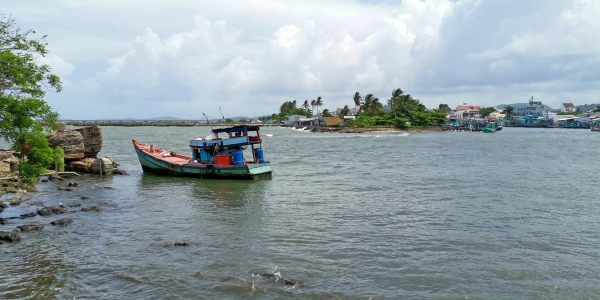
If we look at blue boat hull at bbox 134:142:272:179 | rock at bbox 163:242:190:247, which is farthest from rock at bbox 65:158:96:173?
rock at bbox 163:242:190:247

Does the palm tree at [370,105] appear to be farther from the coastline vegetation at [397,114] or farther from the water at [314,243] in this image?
the water at [314,243]

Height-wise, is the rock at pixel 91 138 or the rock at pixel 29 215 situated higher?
the rock at pixel 91 138

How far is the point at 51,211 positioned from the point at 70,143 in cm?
1462

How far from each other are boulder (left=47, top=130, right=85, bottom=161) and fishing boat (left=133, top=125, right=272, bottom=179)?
513 cm

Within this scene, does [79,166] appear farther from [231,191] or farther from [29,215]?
[29,215]

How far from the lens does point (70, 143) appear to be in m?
31.2

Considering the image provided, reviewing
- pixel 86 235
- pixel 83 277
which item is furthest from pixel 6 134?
pixel 83 277

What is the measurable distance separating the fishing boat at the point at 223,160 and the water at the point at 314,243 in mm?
1689

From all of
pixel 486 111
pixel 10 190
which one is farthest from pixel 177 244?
pixel 486 111

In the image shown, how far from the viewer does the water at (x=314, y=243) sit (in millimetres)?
10812

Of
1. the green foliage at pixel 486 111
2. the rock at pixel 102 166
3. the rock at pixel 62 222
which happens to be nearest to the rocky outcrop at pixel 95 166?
the rock at pixel 102 166

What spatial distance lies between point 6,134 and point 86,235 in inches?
153

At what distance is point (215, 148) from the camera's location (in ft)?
95.7

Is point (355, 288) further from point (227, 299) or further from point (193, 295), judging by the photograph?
point (193, 295)
